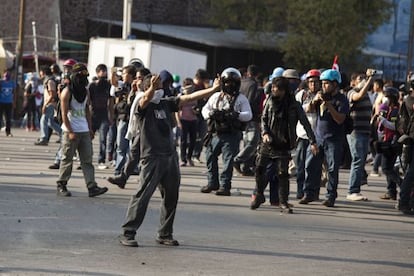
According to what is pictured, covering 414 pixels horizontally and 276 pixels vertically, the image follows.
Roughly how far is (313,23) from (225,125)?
29.3m

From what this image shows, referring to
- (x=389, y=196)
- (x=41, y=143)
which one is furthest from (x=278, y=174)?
(x=41, y=143)

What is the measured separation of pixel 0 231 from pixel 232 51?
37.0m

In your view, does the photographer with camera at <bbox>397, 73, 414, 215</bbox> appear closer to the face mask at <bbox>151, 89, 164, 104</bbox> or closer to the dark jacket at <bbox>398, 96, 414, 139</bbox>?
the dark jacket at <bbox>398, 96, 414, 139</bbox>

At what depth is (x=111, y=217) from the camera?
12.6 metres

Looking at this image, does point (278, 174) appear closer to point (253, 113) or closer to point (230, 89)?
point (230, 89)

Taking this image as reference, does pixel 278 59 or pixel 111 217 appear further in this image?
pixel 278 59

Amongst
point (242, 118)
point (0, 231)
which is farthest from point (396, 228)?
point (0, 231)

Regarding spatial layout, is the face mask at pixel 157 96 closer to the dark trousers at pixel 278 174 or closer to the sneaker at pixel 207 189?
the dark trousers at pixel 278 174

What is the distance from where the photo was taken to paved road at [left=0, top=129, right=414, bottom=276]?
31.8ft

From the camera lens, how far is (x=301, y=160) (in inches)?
600

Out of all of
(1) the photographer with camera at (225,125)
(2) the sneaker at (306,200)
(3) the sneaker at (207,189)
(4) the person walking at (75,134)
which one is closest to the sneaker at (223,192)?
(1) the photographer with camera at (225,125)

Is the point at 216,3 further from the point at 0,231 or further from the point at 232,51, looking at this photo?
the point at 0,231

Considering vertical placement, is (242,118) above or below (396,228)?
above

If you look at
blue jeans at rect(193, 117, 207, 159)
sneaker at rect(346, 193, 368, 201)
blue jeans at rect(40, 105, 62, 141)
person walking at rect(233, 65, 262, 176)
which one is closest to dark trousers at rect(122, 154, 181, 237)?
sneaker at rect(346, 193, 368, 201)
